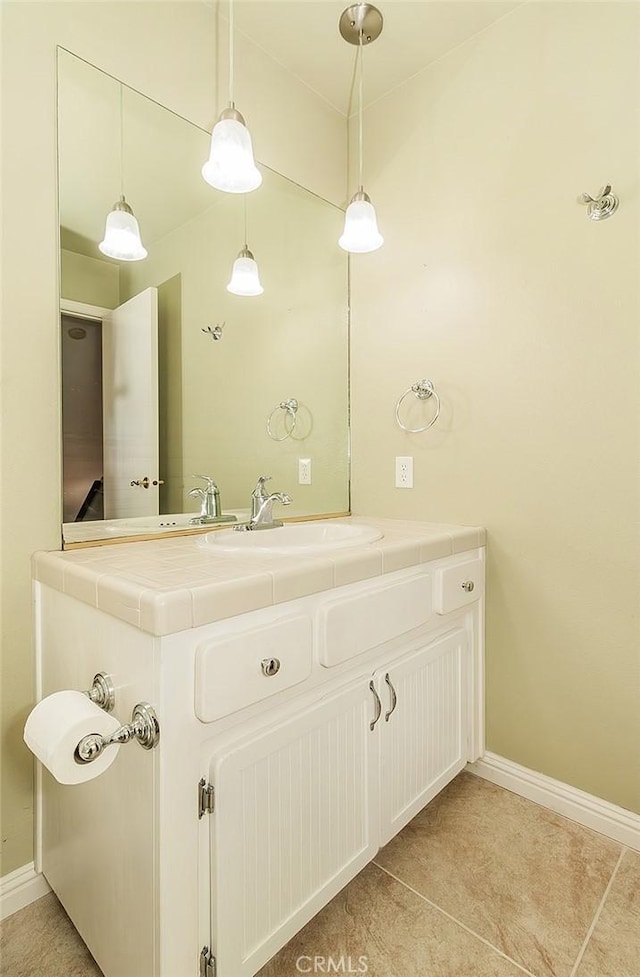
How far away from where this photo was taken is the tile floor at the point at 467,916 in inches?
40.4

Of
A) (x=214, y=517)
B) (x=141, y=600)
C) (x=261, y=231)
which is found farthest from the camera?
(x=261, y=231)

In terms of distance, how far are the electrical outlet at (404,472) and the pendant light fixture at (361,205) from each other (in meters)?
0.71

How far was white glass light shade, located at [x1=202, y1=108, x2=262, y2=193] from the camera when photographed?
118 cm

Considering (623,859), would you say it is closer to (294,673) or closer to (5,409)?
(294,673)

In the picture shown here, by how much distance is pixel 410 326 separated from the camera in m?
1.79

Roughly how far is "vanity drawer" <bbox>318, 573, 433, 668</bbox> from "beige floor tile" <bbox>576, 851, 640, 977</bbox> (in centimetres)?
74

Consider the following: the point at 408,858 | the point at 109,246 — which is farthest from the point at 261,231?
the point at 408,858

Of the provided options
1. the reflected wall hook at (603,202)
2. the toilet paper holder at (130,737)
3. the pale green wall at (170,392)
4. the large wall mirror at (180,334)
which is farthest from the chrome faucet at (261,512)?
the reflected wall hook at (603,202)

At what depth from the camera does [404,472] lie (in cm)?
181

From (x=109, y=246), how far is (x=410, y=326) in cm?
100

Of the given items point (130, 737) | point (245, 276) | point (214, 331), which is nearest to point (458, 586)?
point (130, 737)

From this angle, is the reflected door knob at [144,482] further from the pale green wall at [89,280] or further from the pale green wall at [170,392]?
the pale green wall at [89,280]

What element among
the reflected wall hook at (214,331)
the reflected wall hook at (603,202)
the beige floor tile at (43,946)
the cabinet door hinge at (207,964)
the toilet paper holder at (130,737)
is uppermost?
the reflected wall hook at (603,202)

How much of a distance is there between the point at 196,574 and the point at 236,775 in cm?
36
